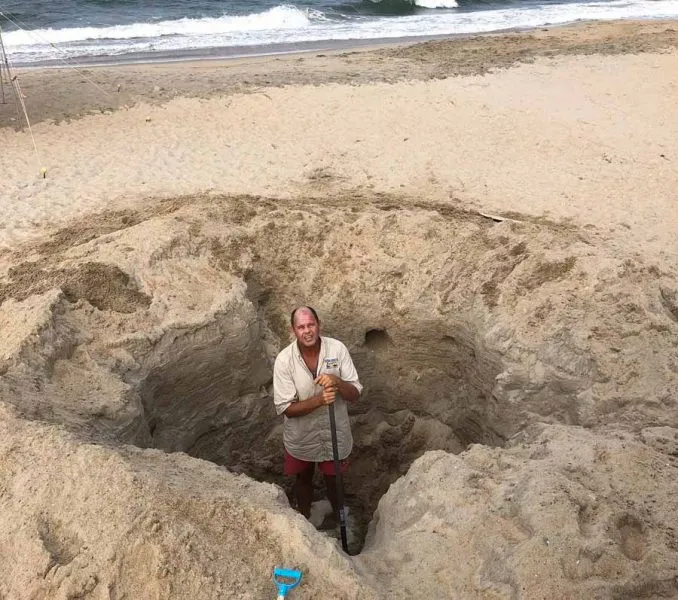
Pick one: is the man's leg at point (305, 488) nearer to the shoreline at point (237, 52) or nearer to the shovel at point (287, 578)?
the shovel at point (287, 578)

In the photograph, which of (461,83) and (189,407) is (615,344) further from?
(461,83)

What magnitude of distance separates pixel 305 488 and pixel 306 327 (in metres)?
1.51

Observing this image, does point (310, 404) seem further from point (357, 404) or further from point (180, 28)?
point (180, 28)

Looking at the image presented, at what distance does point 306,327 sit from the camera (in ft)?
14.3

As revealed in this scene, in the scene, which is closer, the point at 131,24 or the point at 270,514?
the point at 270,514

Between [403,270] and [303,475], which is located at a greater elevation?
[403,270]

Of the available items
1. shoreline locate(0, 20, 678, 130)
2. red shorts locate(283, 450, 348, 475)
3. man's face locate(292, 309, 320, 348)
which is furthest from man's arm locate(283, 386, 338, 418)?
shoreline locate(0, 20, 678, 130)

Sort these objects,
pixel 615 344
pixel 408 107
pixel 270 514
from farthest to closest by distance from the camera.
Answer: pixel 408 107
pixel 615 344
pixel 270 514

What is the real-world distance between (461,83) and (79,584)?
11871 millimetres

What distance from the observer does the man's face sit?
4.36 meters

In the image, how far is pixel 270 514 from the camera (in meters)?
3.28

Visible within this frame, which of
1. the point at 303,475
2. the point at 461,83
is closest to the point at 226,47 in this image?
the point at 461,83

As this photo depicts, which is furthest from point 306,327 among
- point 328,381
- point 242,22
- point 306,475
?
point 242,22

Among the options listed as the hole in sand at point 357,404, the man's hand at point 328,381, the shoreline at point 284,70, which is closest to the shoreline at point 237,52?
the shoreline at point 284,70
